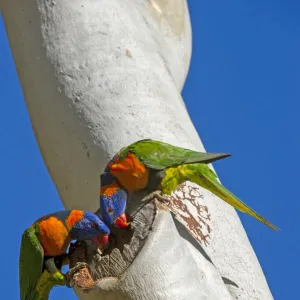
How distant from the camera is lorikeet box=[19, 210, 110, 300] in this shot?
1676mm

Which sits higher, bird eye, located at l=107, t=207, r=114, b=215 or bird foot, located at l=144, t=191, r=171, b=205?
bird eye, located at l=107, t=207, r=114, b=215

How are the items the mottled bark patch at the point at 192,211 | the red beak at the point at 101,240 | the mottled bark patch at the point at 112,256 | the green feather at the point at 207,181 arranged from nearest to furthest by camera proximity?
the mottled bark patch at the point at 112,256 < the red beak at the point at 101,240 < the mottled bark patch at the point at 192,211 < the green feather at the point at 207,181

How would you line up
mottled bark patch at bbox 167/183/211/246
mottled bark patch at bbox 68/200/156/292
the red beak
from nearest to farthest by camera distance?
mottled bark patch at bbox 68/200/156/292, the red beak, mottled bark patch at bbox 167/183/211/246

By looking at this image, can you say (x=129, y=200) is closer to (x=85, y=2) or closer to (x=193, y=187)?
(x=193, y=187)

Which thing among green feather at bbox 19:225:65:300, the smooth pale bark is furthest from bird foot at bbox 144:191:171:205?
green feather at bbox 19:225:65:300

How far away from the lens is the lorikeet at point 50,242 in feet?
5.50

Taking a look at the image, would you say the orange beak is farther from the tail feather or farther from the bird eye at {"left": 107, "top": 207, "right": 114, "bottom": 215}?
the tail feather

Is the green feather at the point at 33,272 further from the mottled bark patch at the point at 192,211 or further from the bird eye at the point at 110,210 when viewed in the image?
the mottled bark patch at the point at 192,211

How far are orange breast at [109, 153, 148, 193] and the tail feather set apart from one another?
152mm

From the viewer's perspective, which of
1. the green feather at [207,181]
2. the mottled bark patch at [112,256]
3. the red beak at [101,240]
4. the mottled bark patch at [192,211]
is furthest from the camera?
the green feather at [207,181]

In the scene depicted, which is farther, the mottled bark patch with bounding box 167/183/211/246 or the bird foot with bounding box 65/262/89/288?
the mottled bark patch with bounding box 167/183/211/246

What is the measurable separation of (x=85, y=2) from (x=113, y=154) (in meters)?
0.57

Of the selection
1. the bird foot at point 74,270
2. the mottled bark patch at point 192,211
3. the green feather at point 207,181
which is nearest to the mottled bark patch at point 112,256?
the bird foot at point 74,270

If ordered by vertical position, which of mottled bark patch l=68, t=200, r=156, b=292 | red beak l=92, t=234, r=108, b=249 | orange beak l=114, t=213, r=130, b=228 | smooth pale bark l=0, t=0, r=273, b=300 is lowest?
mottled bark patch l=68, t=200, r=156, b=292
